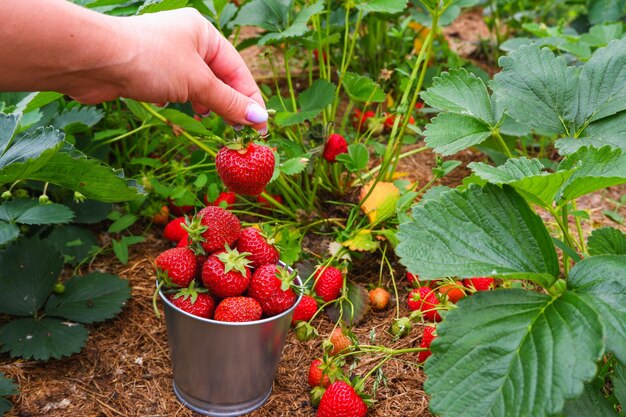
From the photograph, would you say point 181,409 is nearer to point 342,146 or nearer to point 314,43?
point 342,146

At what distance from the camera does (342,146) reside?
199 cm

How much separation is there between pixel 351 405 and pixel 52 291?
2.97 ft

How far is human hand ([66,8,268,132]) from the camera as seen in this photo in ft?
3.82

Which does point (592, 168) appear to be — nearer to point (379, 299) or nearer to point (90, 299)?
point (379, 299)

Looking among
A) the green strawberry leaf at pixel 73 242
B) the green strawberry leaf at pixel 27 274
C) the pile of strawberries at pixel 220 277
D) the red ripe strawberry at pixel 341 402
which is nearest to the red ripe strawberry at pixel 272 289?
the pile of strawberries at pixel 220 277

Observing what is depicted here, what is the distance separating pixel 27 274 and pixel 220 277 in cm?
66

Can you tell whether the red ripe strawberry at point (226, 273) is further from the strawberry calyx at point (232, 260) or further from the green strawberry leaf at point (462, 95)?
the green strawberry leaf at point (462, 95)

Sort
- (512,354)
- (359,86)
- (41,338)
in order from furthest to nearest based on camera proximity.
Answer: (359,86)
(41,338)
(512,354)

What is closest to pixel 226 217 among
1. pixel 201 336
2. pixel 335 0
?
pixel 201 336

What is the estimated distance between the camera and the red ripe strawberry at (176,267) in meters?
1.36

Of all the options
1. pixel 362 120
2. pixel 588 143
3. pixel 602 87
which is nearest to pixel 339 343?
pixel 588 143

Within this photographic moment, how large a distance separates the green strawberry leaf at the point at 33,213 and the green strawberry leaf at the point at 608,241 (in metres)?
1.22

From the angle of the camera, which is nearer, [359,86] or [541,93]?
[541,93]

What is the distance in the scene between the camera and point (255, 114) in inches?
53.7
